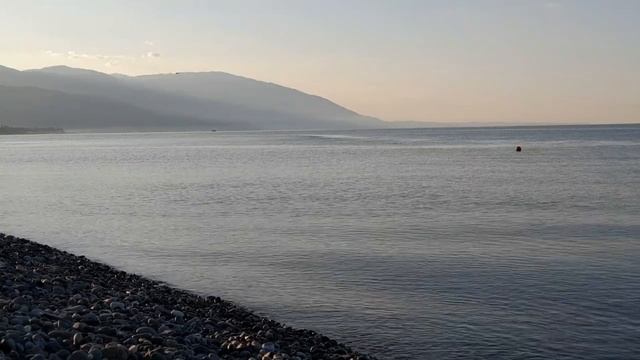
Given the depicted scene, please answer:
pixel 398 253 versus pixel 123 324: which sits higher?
pixel 123 324

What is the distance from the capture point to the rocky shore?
8.95 m

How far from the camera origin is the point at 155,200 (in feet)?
126

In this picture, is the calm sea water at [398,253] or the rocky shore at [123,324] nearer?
the rocky shore at [123,324]

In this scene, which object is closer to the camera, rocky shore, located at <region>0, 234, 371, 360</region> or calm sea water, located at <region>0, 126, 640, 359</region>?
rocky shore, located at <region>0, 234, 371, 360</region>

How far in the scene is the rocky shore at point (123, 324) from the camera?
29.3 feet

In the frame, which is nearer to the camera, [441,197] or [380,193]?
[441,197]

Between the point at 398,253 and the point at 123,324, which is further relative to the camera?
the point at 398,253

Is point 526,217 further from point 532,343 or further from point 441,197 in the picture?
point 532,343

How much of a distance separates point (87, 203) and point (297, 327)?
85.4 feet

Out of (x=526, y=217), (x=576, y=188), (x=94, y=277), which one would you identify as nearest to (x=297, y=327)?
(x=94, y=277)

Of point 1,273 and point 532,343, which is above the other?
point 1,273

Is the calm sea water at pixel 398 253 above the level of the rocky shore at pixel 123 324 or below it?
below

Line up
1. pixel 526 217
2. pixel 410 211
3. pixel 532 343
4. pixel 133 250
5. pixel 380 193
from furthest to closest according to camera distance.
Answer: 1. pixel 380 193
2. pixel 410 211
3. pixel 526 217
4. pixel 133 250
5. pixel 532 343

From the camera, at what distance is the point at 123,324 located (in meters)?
10.9
